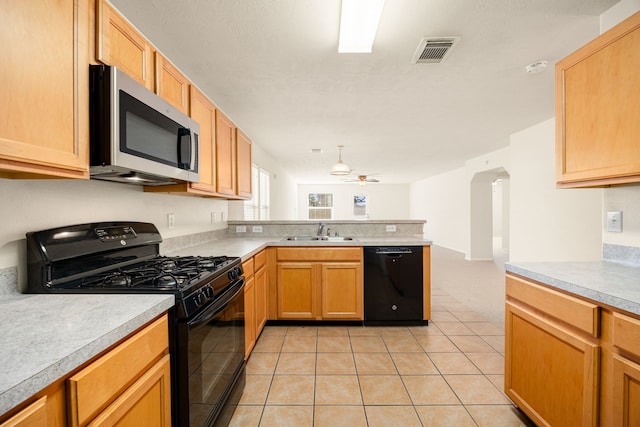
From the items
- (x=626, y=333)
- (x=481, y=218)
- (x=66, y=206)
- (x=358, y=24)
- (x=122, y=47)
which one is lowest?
(x=626, y=333)

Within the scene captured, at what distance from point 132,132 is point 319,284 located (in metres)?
2.16

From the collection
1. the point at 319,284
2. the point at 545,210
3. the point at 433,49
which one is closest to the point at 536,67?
the point at 433,49

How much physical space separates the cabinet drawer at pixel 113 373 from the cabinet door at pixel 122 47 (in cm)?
114

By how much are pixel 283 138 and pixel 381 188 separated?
26.1 ft

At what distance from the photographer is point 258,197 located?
5.44 meters

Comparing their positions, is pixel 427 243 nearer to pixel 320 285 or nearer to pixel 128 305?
pixel 320 285

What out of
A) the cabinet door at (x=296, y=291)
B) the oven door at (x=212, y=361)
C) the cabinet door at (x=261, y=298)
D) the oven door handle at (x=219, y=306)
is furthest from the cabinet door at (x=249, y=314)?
the cabinet door at (x=296, y=291)

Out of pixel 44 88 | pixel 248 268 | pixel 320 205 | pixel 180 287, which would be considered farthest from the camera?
pixel 320 205

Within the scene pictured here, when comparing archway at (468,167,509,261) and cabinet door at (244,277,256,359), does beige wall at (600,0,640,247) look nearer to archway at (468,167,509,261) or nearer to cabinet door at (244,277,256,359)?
cabinet door at (244,277,256,359)

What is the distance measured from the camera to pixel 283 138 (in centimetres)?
473

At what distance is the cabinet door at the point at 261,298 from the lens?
258 centimetres

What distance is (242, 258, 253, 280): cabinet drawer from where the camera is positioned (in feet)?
7.14

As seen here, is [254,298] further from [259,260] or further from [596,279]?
[596,279]

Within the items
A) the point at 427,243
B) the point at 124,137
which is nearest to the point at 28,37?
the point at 124,137
